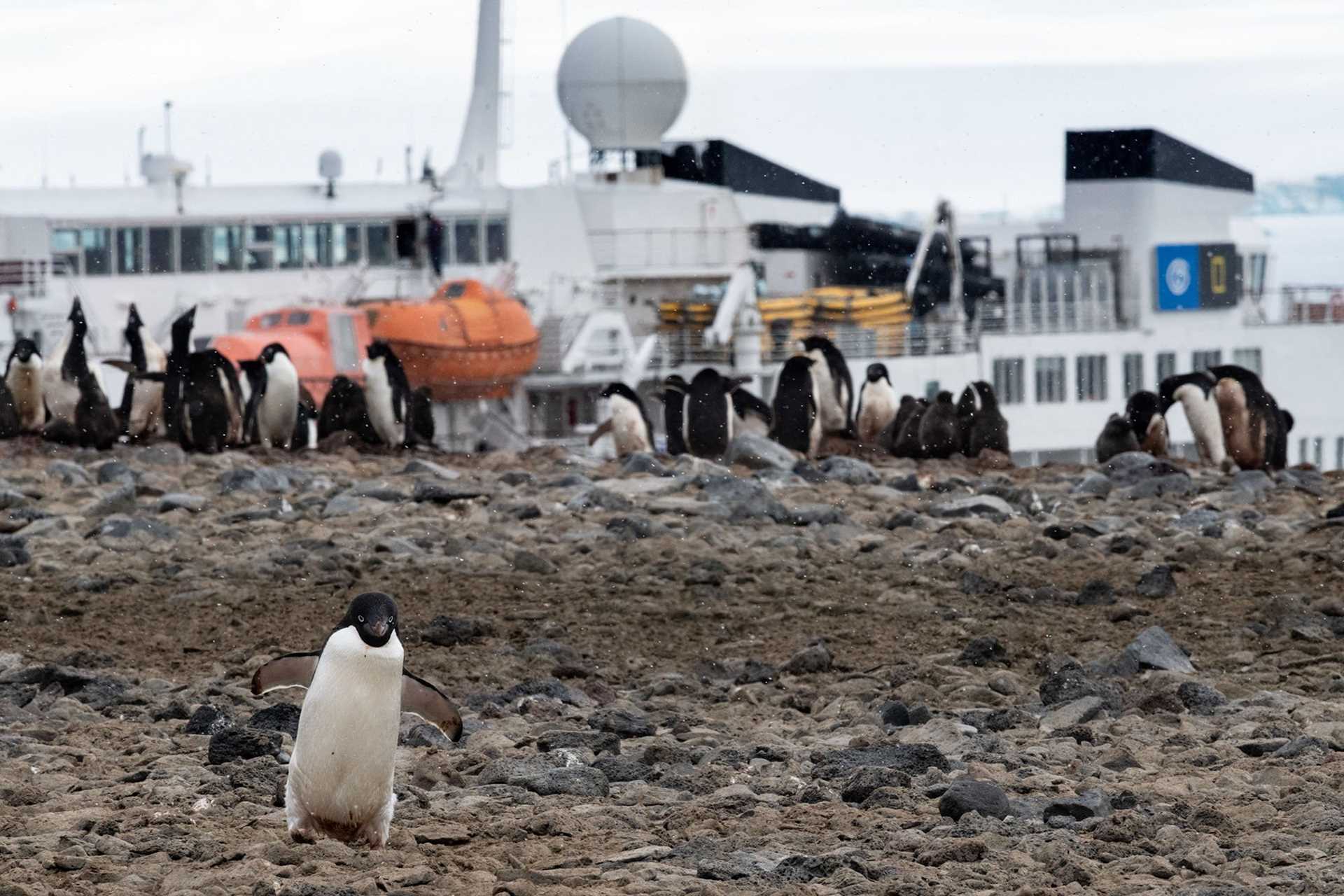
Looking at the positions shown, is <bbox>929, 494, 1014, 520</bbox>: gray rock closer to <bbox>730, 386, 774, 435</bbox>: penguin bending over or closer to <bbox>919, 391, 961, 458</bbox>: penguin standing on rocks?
<bbox>919, 391, 961, 458</bbox>: penguin standing on rocks

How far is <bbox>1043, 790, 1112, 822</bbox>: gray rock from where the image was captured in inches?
191

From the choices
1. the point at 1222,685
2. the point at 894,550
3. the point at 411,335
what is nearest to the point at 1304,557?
the point at 894,550

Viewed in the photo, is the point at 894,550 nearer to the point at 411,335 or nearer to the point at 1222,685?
the point at 1222,685

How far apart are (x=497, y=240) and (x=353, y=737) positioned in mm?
32968

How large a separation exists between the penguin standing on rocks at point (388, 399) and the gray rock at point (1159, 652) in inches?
397

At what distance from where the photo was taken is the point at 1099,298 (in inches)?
1631

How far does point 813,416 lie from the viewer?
16.5 m

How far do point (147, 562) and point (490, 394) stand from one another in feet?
81.9

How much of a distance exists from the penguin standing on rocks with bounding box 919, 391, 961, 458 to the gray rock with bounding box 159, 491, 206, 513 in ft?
19.6

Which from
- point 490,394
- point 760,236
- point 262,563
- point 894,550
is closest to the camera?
point 262,563

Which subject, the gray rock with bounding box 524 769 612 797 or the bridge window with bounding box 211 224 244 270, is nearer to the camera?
the gray rock with bounding box 524 769 612 797

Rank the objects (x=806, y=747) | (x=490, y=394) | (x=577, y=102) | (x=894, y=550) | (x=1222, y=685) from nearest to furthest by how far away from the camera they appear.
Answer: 1. (x=806, y=747)
2. (x=1222, y=685)
3. (x=894, y=550)
4. (x=490, y=394)
5. (x=577, y=102)

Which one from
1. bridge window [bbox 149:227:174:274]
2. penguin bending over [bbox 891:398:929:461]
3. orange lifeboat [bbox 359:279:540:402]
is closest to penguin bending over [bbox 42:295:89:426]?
penguin bending over [bbox 891:398:929:461]

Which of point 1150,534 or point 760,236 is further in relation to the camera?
point 760,236
